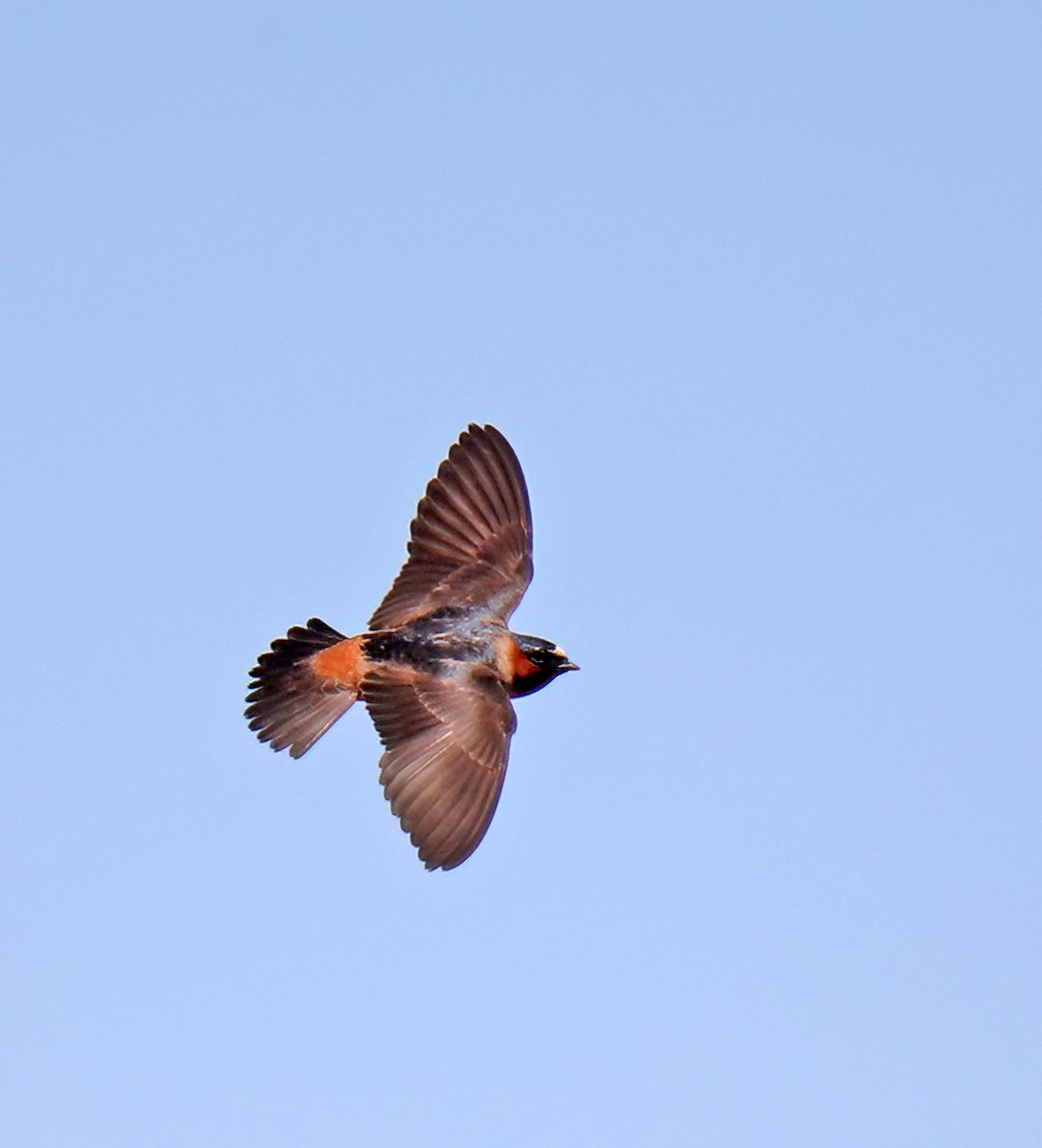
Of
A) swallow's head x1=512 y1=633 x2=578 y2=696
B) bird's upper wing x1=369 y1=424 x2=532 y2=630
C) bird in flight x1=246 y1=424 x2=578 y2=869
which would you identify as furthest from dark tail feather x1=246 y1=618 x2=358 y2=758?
swallow's head x1=512 y1=633 x2=578 y2=696

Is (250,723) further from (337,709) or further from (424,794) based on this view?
(424,794)

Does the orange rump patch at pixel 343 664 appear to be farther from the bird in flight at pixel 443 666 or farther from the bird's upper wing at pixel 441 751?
the bird's upper wing at pixel 441 751

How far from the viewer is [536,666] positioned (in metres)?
15.0

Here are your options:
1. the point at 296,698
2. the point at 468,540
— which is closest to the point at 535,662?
the point at 468,540

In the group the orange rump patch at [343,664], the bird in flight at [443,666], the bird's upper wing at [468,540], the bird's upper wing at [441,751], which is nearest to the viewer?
the bird's upper wing at [441,751]

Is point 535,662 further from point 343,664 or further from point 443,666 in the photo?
point 343,664

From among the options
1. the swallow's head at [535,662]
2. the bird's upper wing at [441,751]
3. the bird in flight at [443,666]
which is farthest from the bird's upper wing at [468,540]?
the bird's upper wing at [441,751]

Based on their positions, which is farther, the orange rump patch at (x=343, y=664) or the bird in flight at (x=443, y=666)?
the orange rump patch at (x=343, y=664)

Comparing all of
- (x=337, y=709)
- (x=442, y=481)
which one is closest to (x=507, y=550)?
(x=442, y=481)

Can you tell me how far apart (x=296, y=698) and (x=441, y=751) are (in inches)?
49.1

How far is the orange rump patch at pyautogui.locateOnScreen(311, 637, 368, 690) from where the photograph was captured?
1480 centimetres

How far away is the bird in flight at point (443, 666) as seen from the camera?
14.1 metres

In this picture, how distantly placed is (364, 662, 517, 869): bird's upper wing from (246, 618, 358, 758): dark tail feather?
0.43 m

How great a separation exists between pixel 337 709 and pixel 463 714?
0.96m
